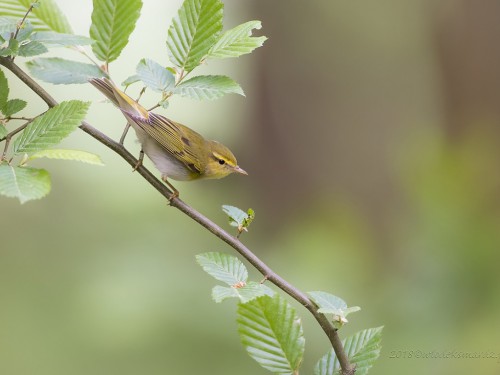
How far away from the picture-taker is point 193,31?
1.03 metres

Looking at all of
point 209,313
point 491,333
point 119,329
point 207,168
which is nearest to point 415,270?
point 491,333

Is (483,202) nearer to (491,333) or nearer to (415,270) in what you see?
(415,270)

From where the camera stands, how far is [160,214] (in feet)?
15.5

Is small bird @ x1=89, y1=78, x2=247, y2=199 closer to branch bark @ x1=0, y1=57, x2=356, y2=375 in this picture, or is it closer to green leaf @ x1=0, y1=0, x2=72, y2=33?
green leaf @ x1=0, y1=0, x2=72, y2=33

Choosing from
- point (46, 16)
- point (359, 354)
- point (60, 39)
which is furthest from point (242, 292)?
point (46, 16)

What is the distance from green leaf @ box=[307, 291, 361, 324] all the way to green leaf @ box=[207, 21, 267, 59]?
0.43 meters

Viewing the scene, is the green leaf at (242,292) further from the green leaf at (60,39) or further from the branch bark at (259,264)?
the green leaf at (60,39)

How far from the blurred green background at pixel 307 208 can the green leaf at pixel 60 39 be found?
2191 mm

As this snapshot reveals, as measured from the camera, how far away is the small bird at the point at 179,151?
2.08m

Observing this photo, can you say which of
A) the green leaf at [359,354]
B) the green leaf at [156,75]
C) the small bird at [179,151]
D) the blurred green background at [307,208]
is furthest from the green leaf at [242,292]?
the blurred green background at [307,208]

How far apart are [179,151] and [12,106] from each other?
127 centimetres

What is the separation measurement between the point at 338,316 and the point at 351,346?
0.28ft

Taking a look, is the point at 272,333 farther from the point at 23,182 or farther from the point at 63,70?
the point at 63,70

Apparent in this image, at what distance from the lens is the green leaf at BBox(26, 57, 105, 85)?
1.04m
